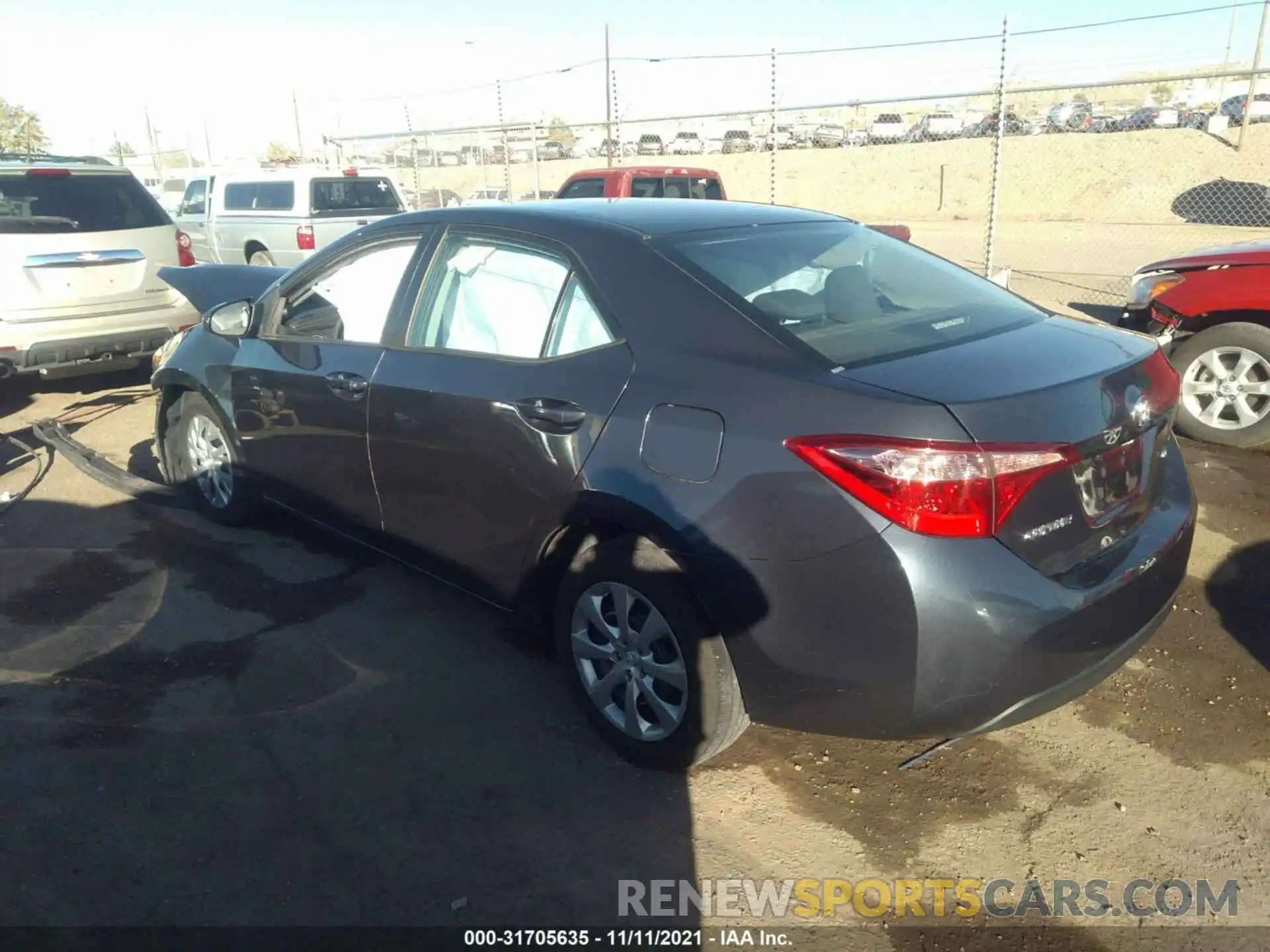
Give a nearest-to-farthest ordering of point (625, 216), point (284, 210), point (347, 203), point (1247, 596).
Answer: point (625, 216), point (1247, 596), point (284, 210), point (347, 203)

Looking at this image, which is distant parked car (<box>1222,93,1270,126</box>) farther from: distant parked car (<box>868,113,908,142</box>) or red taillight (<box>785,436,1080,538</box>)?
red taillight (<box>785,436,1080,538</box>)

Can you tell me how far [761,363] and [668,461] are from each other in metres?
0.37

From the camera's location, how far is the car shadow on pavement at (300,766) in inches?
99.0

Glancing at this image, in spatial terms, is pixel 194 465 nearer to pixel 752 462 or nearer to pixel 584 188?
Result: pixel 752 462

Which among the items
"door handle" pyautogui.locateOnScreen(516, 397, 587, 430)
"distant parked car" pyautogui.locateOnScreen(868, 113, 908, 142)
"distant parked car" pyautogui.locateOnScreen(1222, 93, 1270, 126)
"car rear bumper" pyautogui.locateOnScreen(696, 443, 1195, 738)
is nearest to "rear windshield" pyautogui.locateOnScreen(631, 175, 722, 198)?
"door handle" pyautogui.locateOnScreen(516, 397, 587, 430)

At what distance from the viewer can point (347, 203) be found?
13523 millimetres

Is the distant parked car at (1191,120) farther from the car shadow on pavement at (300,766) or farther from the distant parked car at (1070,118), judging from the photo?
the car shadow on pavement at (300,766)

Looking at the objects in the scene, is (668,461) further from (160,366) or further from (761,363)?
(160,366)

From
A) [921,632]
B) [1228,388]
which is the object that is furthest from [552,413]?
[1228,388]

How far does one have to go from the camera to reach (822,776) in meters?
3.00

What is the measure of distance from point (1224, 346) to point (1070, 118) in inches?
1211

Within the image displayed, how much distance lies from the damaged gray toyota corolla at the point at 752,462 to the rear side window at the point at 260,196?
10417 millimetres

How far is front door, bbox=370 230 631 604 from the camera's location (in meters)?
2.95

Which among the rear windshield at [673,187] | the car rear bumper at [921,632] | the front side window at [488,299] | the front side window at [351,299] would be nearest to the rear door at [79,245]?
the front side window at [351,299]
